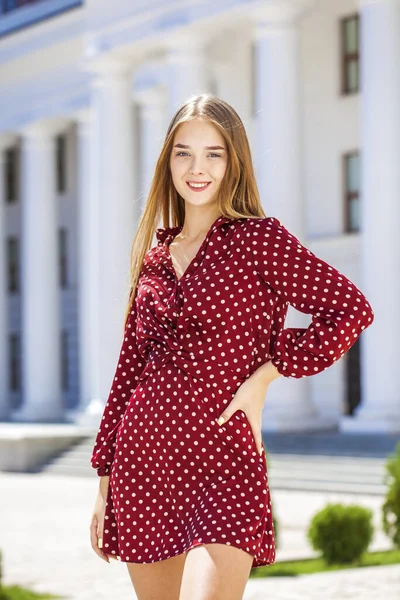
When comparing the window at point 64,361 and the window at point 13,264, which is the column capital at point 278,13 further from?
the window at point 13,264

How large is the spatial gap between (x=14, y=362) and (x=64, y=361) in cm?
403

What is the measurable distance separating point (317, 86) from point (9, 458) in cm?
1335

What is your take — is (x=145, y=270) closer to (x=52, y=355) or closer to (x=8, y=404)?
(x=52, y=355)

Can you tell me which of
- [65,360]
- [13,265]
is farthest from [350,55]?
[13,265]

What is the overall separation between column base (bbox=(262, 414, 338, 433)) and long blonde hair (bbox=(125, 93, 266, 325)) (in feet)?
78.2

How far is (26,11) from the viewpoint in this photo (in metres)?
41.6

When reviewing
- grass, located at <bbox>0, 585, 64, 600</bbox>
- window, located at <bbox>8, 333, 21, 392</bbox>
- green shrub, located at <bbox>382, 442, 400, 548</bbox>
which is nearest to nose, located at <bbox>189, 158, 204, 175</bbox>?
grass, located at <bbox>0, 585, 64, 600</bbox>

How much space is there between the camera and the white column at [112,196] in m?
33.7

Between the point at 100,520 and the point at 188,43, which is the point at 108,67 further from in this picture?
the point at 100,520

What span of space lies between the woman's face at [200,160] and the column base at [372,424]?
70.7 ft

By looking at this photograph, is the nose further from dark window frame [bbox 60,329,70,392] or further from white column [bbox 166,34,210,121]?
dark window frame [bbox 60,329,70,392]

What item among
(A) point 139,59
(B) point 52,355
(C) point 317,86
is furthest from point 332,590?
(B) point 52,355

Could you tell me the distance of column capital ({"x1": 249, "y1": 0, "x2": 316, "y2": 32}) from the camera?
28.3m

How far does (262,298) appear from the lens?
4.25m
